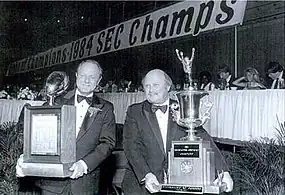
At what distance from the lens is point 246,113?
4.47m

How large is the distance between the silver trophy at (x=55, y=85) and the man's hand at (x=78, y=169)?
0.28 metres

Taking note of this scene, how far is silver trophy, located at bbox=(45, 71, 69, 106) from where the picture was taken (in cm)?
215

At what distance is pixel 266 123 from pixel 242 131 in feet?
1.01

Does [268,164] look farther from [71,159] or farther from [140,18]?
[140,18]

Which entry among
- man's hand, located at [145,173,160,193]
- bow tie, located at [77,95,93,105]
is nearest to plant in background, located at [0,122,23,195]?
bow tie, located at [77,95,93,105]

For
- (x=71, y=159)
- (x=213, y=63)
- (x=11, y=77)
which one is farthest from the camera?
(x=11, y=77)

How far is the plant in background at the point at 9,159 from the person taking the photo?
3.50 meters

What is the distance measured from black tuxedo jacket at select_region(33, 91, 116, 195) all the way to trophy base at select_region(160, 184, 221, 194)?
1.09 ft

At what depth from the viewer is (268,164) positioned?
291cm

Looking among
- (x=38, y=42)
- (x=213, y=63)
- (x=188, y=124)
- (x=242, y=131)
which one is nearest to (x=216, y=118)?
(x=242, y=131)

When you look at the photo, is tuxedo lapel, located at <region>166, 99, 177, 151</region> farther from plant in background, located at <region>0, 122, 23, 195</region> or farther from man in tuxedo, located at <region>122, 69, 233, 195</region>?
plant in background, located at <region>0, 122, 23, 195</region>

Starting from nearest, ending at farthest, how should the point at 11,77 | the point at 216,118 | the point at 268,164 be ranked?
the point at 268,164 < the point at 216,118 < the point at 11,77

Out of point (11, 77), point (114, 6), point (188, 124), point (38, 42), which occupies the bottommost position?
point (188, 124)

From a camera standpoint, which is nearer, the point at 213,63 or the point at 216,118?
the point at 216,118
